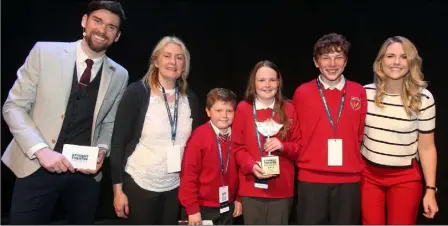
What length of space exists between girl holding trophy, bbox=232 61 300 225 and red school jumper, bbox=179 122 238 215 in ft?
0.47

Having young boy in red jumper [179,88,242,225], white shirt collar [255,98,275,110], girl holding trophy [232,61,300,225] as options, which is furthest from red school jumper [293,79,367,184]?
young boy in red jumper [179,88,242,225]

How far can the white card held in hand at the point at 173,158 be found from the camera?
3.08 metres

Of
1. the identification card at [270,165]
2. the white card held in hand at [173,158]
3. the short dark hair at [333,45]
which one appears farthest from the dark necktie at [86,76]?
the short dark hair at [333,45]

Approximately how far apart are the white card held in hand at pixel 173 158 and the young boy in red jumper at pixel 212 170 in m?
0.05

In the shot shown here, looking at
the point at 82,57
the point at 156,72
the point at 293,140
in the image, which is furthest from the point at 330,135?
the point at 82,57

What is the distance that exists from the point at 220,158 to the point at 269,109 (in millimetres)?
521

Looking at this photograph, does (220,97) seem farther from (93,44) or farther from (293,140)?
(93,44)

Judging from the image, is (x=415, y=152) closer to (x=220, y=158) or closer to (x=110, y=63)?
(x=220, y=158)

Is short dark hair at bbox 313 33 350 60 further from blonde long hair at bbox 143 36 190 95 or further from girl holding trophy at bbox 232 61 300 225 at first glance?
blonde long hair at bbox 143 36 190 95

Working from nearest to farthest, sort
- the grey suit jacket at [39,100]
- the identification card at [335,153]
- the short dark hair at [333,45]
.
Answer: the grey suit jacket at [39,100]
the identification card at [335,153]
the short dark hair at [333,45]

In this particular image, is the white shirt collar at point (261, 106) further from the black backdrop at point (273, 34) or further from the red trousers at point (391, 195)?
the black backdrop at point (273, 34)

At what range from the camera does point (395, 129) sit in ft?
10.1

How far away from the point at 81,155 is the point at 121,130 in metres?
0.32

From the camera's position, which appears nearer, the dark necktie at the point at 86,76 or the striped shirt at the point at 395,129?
the dark necktie at the point at 86,76
